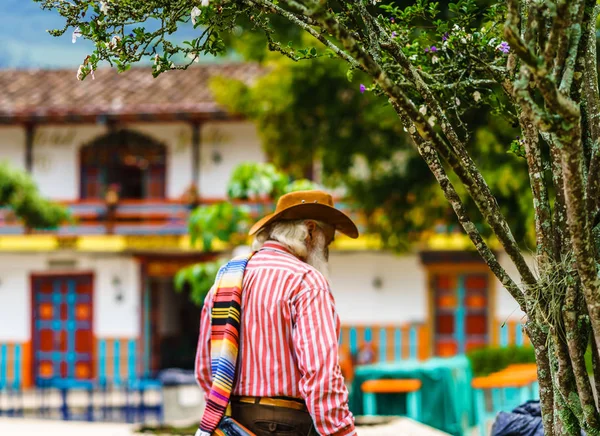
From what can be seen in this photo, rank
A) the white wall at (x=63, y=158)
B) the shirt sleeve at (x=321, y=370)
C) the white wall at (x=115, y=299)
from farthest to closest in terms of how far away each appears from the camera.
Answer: the white wall at (x=63, y=158) → the white wall at (x=115, y=299) → the shirt sleeve at (x=321, y=370)

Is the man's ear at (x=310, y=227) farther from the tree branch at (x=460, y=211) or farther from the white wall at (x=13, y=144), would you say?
the white wall at (x=13, y=144)

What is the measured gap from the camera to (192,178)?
66.8 ft

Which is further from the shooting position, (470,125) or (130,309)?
(130,309)

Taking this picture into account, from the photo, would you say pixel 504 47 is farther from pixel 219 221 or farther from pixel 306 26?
pixel 219 221

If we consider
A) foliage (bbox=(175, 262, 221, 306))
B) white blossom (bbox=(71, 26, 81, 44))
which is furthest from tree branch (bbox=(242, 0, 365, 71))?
foliage (bbox=(175, 262, 221, 306))

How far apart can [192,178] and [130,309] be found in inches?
109

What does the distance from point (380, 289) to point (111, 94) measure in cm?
651

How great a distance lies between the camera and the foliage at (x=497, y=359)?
49.2 ft

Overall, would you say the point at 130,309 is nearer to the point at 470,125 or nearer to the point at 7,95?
the point at 7,95

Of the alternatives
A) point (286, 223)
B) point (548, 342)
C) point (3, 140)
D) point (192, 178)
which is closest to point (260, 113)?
point (192, 178)

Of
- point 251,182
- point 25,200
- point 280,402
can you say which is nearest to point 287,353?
point 280,402

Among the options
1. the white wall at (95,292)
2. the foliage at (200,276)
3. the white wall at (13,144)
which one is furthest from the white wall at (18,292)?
the foliage at (200,276)

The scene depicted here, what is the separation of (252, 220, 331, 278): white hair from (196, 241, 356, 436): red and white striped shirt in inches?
4.2

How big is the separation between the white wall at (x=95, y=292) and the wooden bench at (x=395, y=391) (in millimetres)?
11555
